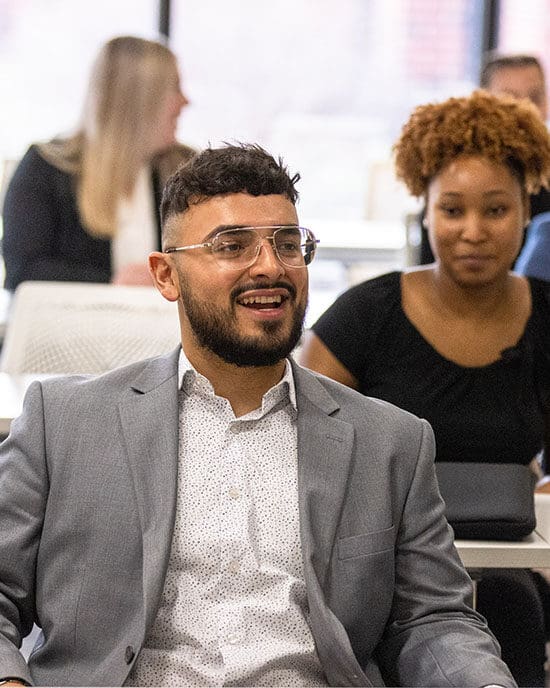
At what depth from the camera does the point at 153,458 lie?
1561 millimetres

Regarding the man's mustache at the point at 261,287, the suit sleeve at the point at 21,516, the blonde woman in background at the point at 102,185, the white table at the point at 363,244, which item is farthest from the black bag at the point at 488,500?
the white table at the point at 363,244

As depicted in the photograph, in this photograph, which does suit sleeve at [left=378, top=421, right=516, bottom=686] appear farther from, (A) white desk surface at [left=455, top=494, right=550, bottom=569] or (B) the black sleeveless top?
(B) the black sleeveless top

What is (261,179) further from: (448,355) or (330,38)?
(330,38)

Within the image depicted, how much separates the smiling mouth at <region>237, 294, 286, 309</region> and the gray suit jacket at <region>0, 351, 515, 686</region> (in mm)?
160

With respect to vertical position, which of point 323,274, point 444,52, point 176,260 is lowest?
point 323,274

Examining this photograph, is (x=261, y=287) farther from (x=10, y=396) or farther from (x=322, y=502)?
(x=10, y=396)

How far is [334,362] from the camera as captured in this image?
2348 millimetres

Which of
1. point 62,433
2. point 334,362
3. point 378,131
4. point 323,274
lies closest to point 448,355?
point 334,362

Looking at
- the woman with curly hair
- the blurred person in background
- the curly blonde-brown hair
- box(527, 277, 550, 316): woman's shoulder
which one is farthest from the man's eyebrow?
the blurred person in background

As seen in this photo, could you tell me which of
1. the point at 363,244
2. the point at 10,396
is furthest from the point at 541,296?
the point at 363,244

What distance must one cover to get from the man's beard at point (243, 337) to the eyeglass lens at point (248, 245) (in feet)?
0.14

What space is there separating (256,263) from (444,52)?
609cm

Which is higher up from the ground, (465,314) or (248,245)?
(248,245)

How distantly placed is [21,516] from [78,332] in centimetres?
122
